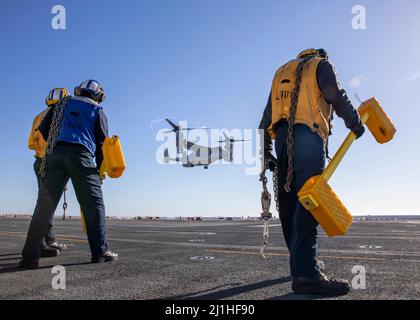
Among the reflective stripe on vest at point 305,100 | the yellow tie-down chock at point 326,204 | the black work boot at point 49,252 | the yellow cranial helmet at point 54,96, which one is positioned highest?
the yellow cranial helmet at point 54,96

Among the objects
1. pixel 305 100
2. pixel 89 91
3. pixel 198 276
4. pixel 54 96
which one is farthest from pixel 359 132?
pixel 54 96

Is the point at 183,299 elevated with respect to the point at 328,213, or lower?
lower

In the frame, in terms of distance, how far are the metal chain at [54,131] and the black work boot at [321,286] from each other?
3.52 meters

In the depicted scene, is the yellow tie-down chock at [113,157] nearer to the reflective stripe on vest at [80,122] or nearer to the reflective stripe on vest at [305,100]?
the reflective stripe on vest at [80,122]

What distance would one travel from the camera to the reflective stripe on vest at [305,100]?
3471 mm

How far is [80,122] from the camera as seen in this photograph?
498 centimetres

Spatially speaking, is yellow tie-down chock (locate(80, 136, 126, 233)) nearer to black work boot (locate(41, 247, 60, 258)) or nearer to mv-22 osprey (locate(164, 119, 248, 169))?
black work boot (locate(41, 247, 60, 258))

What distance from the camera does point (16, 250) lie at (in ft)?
21.8

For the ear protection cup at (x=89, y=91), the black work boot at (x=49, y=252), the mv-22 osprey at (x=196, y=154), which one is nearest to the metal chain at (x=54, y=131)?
the ear protection cup at (x=89, y=91)

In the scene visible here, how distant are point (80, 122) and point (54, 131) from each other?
0.36 meters

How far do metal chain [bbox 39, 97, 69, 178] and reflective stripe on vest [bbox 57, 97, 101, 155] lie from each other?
64 mm
